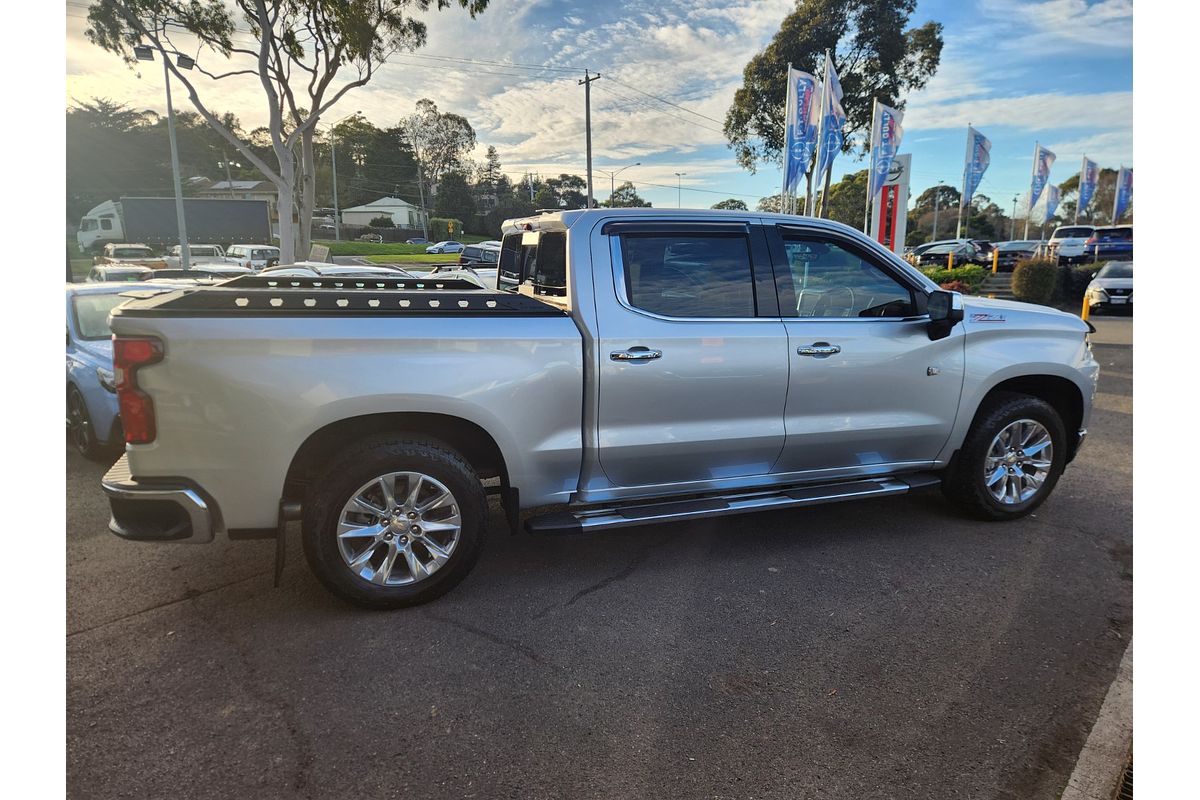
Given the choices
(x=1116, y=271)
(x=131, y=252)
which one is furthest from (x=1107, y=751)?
(x=131, y=252)

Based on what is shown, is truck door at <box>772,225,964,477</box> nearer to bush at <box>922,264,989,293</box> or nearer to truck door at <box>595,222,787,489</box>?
truck door at <box>595,222,787,489</box>

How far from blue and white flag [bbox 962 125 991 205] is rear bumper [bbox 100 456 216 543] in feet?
90.3

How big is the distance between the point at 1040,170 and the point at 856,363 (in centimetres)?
3437

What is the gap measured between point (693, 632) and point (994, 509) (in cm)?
254

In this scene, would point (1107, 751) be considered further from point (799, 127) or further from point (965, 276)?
point (965, 276)

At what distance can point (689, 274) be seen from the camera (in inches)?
155

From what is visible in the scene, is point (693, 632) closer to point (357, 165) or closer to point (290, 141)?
point (290, 141)

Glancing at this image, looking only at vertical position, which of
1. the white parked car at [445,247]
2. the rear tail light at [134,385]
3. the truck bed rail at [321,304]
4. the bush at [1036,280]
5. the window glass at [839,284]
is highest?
the white parked car at [445,247]

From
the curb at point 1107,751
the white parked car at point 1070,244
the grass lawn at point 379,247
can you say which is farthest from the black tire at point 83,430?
the grass lawn at point 379,247

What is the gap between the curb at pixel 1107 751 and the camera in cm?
238

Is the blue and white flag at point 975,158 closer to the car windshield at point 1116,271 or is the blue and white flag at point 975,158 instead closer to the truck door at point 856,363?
the car windshield at point 1116,271

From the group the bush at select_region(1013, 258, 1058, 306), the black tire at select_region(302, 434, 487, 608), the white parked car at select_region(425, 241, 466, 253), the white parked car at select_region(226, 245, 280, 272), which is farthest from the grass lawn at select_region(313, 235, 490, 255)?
the black tire at select_region(302, 434, 487, 608)

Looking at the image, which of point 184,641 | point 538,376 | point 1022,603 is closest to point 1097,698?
point 1022,603

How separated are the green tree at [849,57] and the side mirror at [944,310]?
91.3 feet
